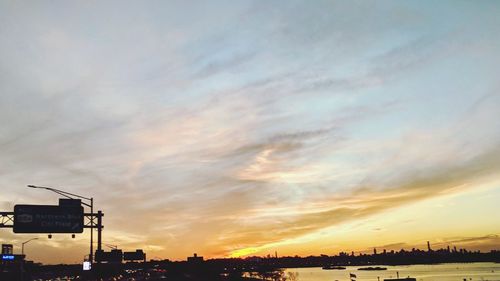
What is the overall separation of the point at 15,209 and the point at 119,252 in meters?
61.9

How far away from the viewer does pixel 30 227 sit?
47.3 meters

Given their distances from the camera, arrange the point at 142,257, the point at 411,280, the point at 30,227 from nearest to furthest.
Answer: the point at 30,227 → the point at 411,280 → the point at 142,257

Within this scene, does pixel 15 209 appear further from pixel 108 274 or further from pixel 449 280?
pixel 449 280

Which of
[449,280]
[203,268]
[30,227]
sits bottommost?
[449,280]

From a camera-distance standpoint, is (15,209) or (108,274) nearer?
(15,209)

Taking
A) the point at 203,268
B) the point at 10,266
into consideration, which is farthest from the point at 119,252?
the point at 203,268

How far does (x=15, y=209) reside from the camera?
47.5 metres

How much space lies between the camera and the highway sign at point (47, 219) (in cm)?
4728

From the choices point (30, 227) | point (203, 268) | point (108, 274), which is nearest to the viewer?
point (30, 227)

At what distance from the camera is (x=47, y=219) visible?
47.8 m

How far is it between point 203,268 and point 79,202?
5989 inches

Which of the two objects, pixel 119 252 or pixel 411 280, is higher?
pixel 119 252

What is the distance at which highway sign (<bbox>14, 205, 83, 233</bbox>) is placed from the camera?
47.3 metres

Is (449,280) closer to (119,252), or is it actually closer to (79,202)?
(119,252)
